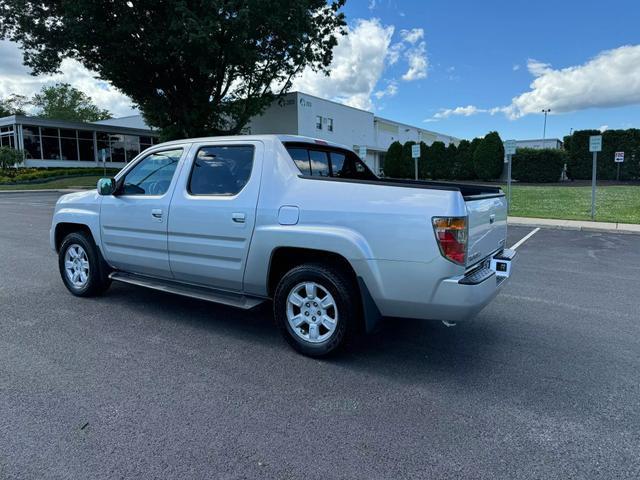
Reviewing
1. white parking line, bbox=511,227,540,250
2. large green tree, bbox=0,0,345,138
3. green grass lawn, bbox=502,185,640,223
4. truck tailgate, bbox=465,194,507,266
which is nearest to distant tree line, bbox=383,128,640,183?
green grass lawn, bbox=502,185,640,223

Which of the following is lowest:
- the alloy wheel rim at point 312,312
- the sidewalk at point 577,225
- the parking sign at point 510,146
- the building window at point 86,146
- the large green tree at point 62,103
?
the sidewalk at point 577,225

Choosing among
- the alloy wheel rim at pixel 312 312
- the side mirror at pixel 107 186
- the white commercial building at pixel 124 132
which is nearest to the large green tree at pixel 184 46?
the white commercial building at pixel 124 132

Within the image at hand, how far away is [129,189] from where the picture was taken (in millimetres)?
5098

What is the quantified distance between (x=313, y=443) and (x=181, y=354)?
1724 mm

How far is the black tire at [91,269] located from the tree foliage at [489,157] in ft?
115

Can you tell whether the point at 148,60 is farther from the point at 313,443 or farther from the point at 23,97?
the point at 23,97

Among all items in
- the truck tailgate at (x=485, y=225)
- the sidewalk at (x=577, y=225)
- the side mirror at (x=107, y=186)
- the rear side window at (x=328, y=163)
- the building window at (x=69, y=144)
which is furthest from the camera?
the building window at (x=69, y=144)

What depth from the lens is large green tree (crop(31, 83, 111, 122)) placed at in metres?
70.9

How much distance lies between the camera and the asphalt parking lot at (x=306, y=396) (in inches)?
101

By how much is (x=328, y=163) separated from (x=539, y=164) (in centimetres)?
3444

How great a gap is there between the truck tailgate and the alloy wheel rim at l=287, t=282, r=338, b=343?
1180 mm

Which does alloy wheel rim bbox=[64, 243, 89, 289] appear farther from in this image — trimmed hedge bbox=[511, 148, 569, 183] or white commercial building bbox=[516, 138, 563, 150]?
white commercial building bbox=[516, 138, 563, 150]

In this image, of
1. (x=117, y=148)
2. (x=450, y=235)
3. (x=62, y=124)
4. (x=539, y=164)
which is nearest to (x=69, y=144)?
(x=62, y=124)

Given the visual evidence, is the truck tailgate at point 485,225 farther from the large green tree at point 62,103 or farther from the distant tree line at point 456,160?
the large green tree at point 62,103
